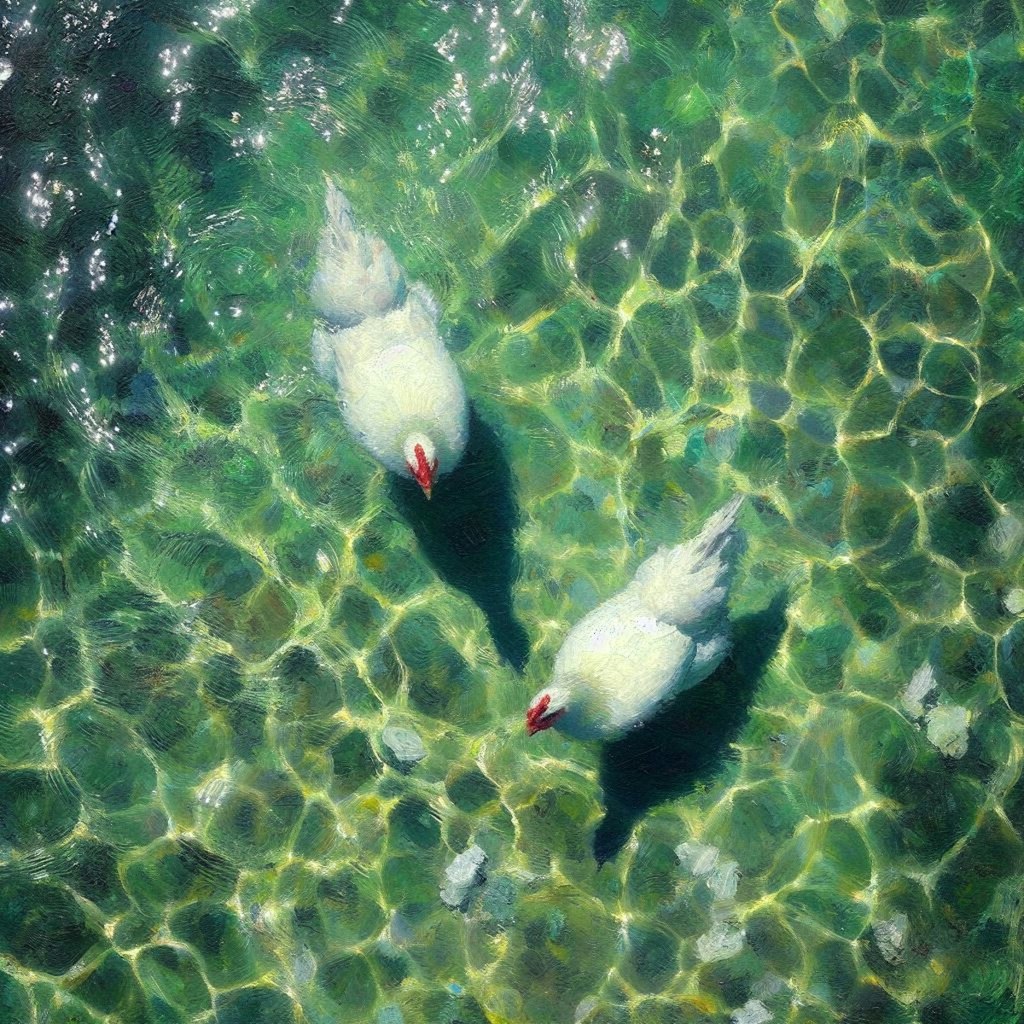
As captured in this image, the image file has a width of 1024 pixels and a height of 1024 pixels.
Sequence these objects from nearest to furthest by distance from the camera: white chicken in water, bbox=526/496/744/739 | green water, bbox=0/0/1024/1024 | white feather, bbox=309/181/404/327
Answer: white chicken in water, bbox=526/496/744/739 < white feather, bbox=309/181/404/327 < green water, bbox=0/0/1024/1024

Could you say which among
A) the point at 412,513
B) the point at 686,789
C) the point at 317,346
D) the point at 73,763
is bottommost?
the point at 686,789

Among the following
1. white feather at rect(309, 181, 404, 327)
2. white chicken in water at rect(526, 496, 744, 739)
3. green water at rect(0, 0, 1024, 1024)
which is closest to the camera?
white chicken in water at rect(526, 496, 744, 739)

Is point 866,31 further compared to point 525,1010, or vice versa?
point 866,31

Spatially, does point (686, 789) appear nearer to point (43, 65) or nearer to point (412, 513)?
point (412, 513)

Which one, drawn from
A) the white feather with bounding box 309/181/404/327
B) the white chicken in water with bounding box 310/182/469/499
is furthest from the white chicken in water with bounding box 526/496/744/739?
the white feather with bounding box 309/181/404/327

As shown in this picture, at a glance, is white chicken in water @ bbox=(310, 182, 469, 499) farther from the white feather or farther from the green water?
the green water

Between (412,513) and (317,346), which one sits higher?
(317,346)

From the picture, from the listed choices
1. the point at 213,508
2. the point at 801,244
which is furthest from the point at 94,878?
the point at 801,244
